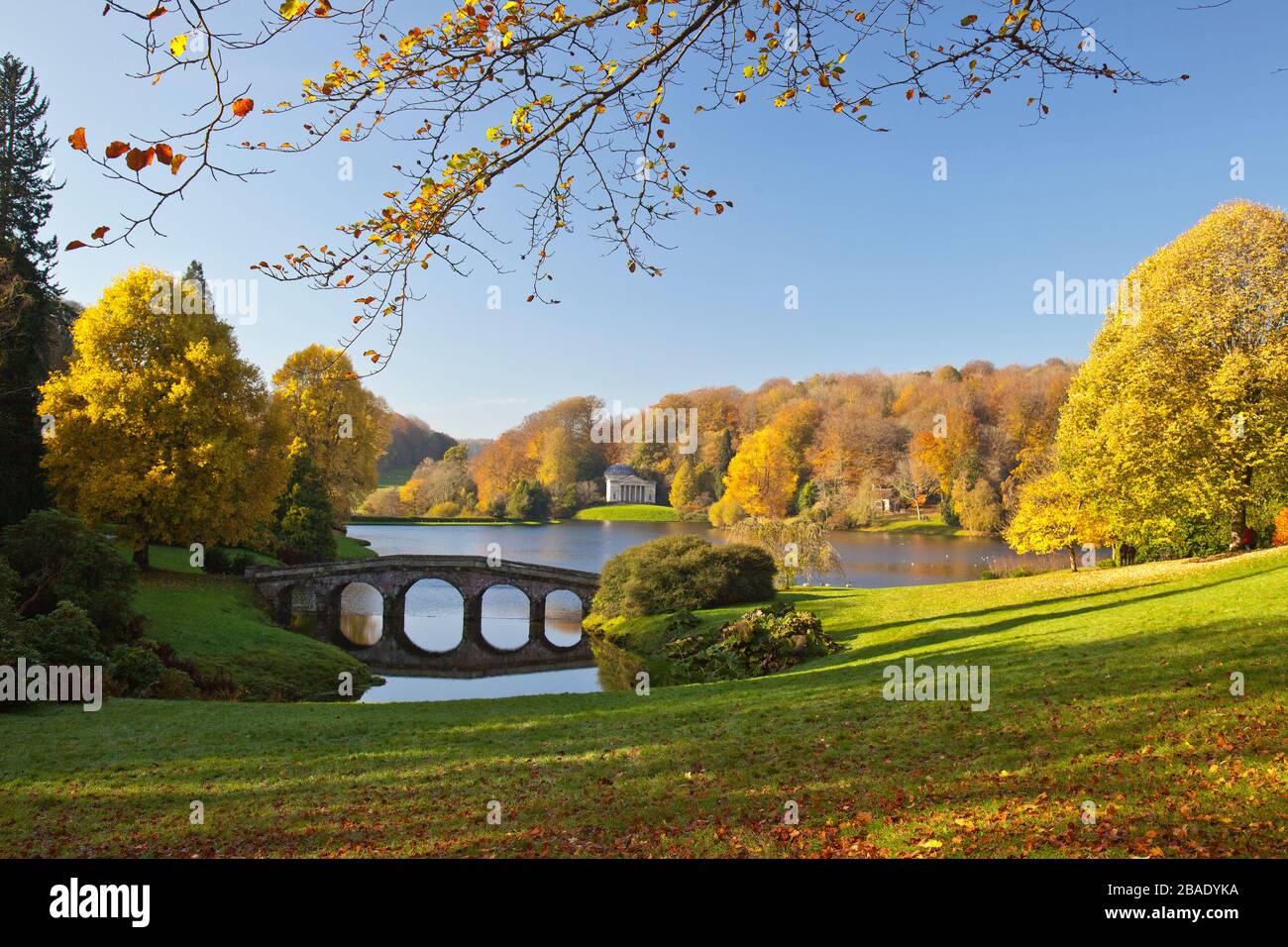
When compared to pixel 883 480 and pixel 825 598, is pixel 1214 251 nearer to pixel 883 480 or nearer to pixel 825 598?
pixel 825 598

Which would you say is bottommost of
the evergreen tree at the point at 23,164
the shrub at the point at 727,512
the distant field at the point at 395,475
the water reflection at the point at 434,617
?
the water reflection at the point at 434,617

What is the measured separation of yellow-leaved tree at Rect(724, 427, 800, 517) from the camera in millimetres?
54188

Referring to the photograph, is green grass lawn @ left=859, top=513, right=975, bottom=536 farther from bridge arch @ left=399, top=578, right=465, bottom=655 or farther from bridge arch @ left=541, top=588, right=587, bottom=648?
bridge arch @ left=399, top=578, right=465, bottom=655

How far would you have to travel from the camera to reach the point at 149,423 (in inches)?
1011

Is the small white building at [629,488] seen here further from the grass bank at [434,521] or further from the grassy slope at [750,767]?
the grassy slope at [750,767]

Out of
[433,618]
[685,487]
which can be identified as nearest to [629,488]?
[685,487]

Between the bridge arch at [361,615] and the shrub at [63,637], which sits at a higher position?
the shrub at [63,637]

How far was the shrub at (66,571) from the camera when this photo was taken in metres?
17.5

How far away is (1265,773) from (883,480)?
6230 centimetres

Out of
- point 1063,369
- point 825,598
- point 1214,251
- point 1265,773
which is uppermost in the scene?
point 1063,369

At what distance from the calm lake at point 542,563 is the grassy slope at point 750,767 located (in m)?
9.40

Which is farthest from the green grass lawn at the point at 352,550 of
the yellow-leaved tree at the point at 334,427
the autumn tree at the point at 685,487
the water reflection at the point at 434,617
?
the autumn tree at the point at 685,487
